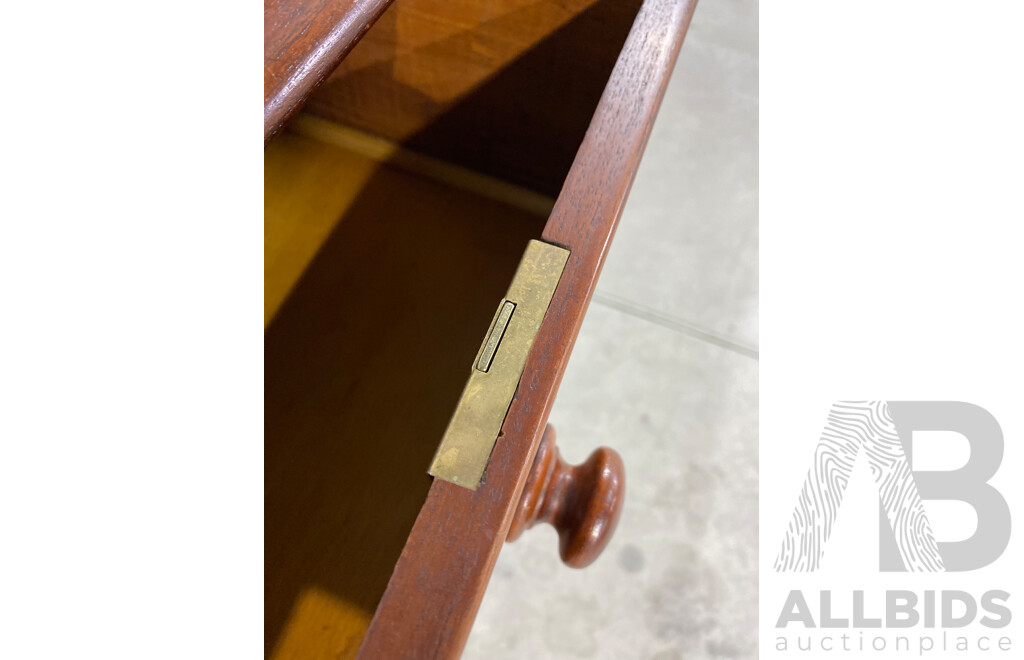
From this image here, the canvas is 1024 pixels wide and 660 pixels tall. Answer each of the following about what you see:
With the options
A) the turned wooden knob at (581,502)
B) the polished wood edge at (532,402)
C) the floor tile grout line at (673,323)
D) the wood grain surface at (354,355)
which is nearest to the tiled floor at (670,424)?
the floor tile grout line at (673,323)

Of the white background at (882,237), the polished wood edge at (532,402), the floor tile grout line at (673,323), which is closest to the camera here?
the polished wood edge at (532,402)

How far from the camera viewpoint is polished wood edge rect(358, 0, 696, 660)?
0.34m

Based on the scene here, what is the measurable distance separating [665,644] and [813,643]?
0.21 metres

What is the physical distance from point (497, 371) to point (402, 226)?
52cm

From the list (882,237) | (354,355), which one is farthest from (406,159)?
(882,237)

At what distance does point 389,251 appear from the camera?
869 millimetres

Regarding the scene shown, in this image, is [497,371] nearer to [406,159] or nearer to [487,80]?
[487,80]

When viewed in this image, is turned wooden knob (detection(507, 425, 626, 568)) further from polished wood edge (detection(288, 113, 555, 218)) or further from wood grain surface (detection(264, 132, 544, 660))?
polished wood edge (detection(288, 113, 555, 218))

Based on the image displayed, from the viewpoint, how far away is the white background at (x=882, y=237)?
1.10 m

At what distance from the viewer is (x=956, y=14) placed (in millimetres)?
1585

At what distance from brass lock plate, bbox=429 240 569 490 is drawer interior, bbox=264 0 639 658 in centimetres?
31

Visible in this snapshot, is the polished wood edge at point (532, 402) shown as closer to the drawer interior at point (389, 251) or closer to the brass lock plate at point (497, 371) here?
the brass lock plate at point (497, 371)

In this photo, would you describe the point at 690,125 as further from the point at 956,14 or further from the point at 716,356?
the point at 956,14
